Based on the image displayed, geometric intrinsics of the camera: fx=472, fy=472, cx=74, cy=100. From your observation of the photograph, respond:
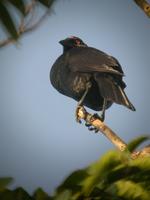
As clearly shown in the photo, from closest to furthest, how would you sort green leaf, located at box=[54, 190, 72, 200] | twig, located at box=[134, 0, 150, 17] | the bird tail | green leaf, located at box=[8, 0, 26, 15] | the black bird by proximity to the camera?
green leaf, located at box=[54, 190, 72, 200] → green leaf, located at box=[8, 0, 26, 15] → twig, located at box=[134, 0, 150, 17] → the bird tail → the black bird

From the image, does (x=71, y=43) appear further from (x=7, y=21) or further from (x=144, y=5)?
(x=7, y=21)

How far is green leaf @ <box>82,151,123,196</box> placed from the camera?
0.66 m

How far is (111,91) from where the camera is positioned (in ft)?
13.6

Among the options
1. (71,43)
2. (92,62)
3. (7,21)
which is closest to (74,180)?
(7,21)

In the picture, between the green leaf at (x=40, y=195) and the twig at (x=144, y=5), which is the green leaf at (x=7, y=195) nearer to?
the green leaf at (x=40, y=195)

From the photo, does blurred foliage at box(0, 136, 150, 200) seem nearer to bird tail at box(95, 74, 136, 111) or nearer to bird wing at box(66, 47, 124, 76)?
bird tail at box(95, 74, 136, 111)

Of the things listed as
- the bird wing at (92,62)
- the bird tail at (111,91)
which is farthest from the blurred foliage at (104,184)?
the bird wing at (92,62)

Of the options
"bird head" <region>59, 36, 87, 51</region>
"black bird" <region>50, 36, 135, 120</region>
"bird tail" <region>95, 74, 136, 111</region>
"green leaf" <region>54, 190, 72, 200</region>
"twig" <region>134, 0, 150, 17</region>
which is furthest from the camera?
"bird head" <region>59, 36, 87, 51</region>

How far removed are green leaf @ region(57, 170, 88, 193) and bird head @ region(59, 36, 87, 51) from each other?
5.00 m

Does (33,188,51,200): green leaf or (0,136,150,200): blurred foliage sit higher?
(33,188,51,200): green leaf

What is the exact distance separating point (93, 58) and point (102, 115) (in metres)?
1.02

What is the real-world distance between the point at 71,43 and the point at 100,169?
510cm

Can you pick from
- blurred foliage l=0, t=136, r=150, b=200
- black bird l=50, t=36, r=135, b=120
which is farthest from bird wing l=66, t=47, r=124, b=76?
blurred foliage l=0, t=136, r=150, b=200

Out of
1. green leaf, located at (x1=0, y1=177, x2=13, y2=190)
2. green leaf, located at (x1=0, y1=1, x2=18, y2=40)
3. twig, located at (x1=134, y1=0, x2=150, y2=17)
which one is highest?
green leaf, located at (x1=0, y1=1, x2=18, y2=40)
